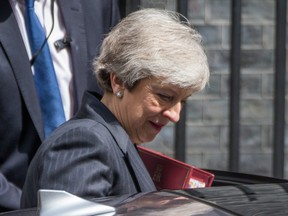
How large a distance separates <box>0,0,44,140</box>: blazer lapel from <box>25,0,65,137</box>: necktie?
0.15ft

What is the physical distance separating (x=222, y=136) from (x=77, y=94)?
1.74 meters

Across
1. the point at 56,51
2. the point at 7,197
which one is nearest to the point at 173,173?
the point at 7,197

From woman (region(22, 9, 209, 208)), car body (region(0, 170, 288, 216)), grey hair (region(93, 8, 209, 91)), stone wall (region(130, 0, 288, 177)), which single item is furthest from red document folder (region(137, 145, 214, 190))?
stone wall (region(130, 0, 288, 177))

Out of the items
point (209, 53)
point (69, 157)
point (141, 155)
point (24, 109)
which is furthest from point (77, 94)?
point (209, 53)

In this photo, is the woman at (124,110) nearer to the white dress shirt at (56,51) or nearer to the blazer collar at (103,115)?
the blazer collar at (103,115)

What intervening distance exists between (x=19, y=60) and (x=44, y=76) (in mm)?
113

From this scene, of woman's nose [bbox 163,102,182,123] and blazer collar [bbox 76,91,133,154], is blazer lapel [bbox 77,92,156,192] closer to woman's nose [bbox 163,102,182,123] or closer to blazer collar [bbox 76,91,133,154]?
blazer collar [bbox 76,91,133,154]

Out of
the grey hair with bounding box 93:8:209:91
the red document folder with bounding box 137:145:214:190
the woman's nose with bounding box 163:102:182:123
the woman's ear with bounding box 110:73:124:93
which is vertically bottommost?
the red document folder with bounding box 137:145:214:190

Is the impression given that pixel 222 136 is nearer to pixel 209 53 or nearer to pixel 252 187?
pixel 209 53

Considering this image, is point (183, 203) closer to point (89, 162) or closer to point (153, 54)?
point (89, 162)

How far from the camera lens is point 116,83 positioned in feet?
9.68

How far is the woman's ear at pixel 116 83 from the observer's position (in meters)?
2.94

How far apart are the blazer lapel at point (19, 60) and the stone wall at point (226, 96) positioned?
5.41ft

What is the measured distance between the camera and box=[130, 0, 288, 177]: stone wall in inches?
197
